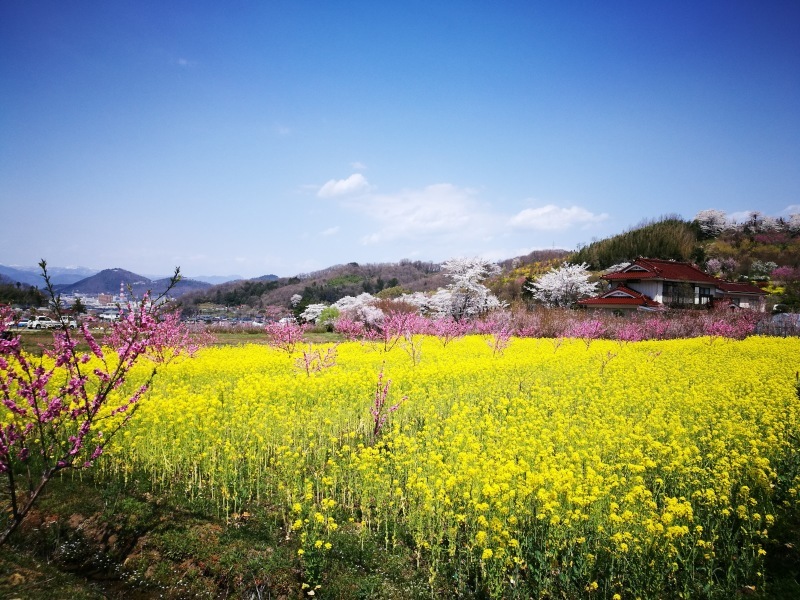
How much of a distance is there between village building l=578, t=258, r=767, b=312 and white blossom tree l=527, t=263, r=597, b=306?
4.04 feet

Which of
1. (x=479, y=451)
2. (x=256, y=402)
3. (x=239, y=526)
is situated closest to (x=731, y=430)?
(x=479, y=451)

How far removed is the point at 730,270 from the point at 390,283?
67701 millimetres

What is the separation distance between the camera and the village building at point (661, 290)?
48375mm

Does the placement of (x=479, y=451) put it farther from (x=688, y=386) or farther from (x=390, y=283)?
(x=390, y=283)

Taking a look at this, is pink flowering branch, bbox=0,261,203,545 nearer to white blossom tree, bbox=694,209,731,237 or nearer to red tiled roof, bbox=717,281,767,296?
red tiled roof, bbox=717,281,767,296

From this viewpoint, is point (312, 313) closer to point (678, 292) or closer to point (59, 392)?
point (678, 292)

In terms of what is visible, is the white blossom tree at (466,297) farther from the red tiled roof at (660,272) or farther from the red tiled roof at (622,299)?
the red tiled roof at (660,272)

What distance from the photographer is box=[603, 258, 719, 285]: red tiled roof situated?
4922cm

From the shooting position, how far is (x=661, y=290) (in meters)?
49.3

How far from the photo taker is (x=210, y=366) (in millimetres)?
15047

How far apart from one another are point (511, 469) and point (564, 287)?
46825 millimetres

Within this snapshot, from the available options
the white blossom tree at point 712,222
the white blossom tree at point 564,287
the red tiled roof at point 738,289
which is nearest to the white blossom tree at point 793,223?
the white blossom tree at point 712,222

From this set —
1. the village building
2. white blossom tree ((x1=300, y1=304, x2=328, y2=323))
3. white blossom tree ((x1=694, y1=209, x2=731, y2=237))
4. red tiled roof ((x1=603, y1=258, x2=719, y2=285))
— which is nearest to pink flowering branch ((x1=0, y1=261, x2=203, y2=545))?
white blossom tree ((x1=300, y1=304, x2=328, y2=323))

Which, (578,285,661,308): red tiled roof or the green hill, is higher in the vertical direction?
the green hill
